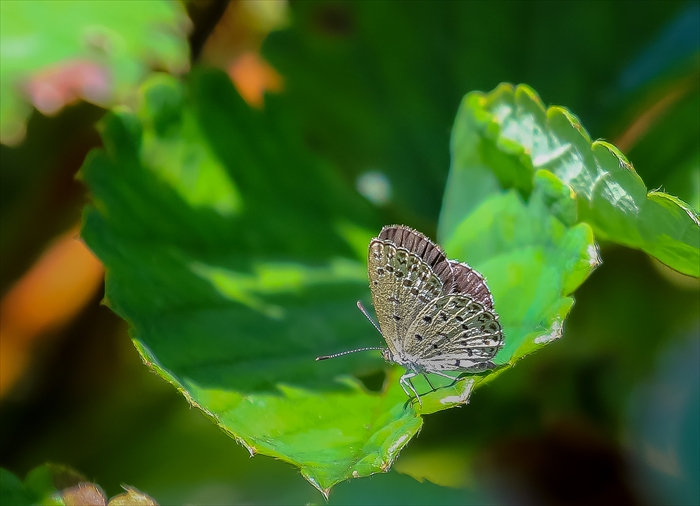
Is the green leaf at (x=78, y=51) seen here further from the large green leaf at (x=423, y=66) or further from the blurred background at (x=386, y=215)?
the large green leaf at (x=423, y=66)

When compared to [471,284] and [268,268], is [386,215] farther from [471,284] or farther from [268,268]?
[471,284]

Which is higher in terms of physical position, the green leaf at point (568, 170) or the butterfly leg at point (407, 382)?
the green leaf at point (568, 170)

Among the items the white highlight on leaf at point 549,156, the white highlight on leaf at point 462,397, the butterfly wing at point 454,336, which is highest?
the white highlight on leaf at point 549,156

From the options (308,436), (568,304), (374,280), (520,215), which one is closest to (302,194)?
(374,280)

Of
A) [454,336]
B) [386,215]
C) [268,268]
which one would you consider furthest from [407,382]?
[386,215]

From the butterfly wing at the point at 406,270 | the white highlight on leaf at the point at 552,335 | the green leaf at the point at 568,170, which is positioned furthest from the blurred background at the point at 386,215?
the white highlight on leaf at the point at 552,335

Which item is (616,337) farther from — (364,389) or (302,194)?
(302,194)

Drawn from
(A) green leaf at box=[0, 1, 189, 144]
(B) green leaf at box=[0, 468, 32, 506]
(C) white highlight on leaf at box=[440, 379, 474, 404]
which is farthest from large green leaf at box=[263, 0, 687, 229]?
(B) green leaf at box=[0, 468, 32, 506]
